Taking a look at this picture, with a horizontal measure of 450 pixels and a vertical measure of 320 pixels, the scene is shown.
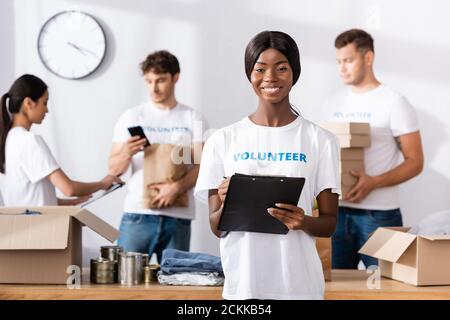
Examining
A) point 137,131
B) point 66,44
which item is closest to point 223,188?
point 137,131

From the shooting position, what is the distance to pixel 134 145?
362 centimetres

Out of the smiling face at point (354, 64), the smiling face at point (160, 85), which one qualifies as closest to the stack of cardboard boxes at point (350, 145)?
the smiling face at point (354, 64)

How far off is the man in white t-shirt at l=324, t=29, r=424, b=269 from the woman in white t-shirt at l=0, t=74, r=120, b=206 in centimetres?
127

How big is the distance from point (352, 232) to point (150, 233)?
3.09ft

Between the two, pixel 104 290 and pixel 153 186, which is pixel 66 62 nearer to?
pixel 153 186

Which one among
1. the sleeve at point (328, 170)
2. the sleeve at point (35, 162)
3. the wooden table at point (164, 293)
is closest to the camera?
the sleeve at point (328, 170)

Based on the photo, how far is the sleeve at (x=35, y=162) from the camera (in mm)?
3398

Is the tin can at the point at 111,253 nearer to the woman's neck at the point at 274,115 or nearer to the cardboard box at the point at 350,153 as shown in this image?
the woman's neck at the point at 274,115

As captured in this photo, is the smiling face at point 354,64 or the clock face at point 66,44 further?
the clock face at point 66,44

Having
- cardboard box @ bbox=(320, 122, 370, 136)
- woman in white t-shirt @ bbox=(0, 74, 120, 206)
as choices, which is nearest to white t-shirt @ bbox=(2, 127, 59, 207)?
woman in white t-shirt @ bbox=(0, 74, 120, 206)

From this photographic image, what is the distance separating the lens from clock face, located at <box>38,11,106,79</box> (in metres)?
4.99

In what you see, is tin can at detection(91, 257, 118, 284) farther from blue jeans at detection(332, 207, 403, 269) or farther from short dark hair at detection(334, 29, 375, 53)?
short dark hair at detection(334, 29, 375, 53)

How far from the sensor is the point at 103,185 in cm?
378

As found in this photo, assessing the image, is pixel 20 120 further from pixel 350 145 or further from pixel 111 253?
pixel 350 145
